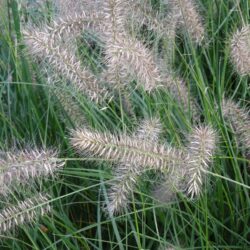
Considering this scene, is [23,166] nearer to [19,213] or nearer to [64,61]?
[19,213]

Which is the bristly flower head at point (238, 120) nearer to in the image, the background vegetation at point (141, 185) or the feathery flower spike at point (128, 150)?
the background vegetation at point (141, 185)

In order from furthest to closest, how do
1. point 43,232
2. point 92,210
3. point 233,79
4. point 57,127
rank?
point 233,79 < point 57,127 < point 92,210 < point 43,232

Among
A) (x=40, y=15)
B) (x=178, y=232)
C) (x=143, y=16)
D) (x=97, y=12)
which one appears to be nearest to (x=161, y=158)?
(x=178, y=232)

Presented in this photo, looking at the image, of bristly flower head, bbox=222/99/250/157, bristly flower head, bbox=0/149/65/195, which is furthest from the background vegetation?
A: bristly flower head, bbox=0/149/65/195

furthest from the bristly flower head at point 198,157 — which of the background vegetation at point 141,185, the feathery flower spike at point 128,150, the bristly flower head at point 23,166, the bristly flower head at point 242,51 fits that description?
the bristly flower head at point 242,51

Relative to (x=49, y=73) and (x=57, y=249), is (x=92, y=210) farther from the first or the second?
(x=49, y=73)

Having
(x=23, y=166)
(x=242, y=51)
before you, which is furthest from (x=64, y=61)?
(x=242, y=51)

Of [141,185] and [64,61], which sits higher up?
[64,61]
